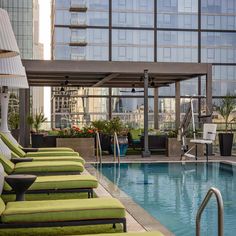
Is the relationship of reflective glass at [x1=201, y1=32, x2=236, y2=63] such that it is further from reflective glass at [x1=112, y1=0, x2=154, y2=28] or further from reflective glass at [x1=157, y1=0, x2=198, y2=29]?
reflective glass at [x1=112, y1=0, x2=154, y2=28]

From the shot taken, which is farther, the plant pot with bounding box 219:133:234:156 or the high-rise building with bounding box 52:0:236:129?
the high-rise building with bounding box 52:0:236:129

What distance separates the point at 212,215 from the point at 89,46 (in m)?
37.3

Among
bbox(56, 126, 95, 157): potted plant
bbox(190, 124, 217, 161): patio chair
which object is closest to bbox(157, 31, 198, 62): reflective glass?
bbox(56, 126, 95, 157): potted plant

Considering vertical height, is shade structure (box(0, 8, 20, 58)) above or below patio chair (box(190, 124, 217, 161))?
above

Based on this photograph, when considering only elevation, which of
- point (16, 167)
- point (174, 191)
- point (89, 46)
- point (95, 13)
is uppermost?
point (95, 13)

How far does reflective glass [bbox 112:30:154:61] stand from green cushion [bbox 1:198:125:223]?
38.6 meters

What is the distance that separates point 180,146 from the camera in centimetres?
1525

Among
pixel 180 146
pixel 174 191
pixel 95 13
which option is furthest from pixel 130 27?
pixel 174 191

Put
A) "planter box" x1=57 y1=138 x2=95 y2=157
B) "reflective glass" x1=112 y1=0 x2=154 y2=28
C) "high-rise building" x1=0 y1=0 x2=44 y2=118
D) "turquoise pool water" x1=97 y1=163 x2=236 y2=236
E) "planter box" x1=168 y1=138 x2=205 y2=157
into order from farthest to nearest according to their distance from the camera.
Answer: "high-rise building" x1=0 y1=0 x2=44 y2=118 → "reflective glass" x1=112 y1=0 x2=154 y2=28 → "planter box" x1=168 y1=138 x2=205 y2=157 → "planter box" x1=57 y1=138 x2=95 y2=157 → "turquoise pool water" x1=97 y1=163 x2=236 y2=236

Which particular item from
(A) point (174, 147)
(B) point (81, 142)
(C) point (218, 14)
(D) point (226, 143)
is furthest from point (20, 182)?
(C) point (218, 14)

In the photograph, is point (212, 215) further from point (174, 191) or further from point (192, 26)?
point (192, 26)

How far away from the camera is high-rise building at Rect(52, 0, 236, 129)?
42406 mm

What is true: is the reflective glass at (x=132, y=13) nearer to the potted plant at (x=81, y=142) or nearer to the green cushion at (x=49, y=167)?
the potted plant at (x=81, y=142)

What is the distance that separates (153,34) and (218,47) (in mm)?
5936
